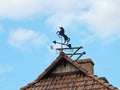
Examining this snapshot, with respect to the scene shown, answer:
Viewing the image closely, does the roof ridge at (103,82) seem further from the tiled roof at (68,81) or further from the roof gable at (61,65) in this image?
the roof gable at (61,65)

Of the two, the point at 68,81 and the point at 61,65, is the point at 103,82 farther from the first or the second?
the point at 61,65

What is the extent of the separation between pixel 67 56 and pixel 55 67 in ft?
2.14

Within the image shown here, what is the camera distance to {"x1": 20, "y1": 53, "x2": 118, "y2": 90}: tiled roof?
20656 mm

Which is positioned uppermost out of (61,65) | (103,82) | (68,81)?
(61,65)

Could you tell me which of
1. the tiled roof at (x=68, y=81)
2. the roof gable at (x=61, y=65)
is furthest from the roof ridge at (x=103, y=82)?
the roof gable at (x=61, y=65)

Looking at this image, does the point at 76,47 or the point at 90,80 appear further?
the point at 76,47

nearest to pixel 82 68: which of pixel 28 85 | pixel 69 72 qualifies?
pixel 69 72

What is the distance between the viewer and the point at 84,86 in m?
20.7

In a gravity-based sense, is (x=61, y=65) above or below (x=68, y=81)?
above

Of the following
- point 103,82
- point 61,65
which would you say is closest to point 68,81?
point 61,65

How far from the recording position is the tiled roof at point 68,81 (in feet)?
67.8

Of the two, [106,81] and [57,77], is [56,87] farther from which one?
[106,81]

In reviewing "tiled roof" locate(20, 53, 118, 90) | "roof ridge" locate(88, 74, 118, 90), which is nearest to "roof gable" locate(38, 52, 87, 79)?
"tiled roof" locate(20, 53, 118, 90)

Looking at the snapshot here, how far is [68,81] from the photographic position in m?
21.3
